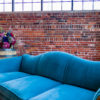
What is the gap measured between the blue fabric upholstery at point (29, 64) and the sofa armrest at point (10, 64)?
94 mm

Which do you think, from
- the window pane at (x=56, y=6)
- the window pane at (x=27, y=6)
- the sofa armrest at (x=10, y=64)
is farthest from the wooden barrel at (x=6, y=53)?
the window pane at (x=56, y=6)

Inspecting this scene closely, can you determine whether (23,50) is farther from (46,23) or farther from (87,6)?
(87,6)

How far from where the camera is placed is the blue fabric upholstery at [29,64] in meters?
2.33

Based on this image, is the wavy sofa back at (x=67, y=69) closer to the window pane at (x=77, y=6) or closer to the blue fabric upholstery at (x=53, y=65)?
the blue fabric upholstery at (x=53, y=65)

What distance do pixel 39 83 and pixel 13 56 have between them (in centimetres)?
103

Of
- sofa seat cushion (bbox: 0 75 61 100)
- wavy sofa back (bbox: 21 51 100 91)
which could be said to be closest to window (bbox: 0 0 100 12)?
wavy sofa back (bbox: 21 51 100 91)

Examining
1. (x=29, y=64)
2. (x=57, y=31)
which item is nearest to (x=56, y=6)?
(x=57, y=31)

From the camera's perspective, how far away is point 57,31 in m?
3.21

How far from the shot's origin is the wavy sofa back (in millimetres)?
1598

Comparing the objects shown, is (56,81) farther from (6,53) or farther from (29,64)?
(6,53)

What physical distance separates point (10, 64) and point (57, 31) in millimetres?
1362

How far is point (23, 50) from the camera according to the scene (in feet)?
10.9

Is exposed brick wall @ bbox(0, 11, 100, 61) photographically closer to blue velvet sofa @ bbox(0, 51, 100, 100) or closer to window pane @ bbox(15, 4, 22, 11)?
window pane @ bbox(15, 4, 22, 11)

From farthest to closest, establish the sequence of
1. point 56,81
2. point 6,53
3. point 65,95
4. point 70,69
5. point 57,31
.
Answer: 1. point 57,31
2. point 6,53
3. point 56,81
4. point 70,69
5. point 65,95
